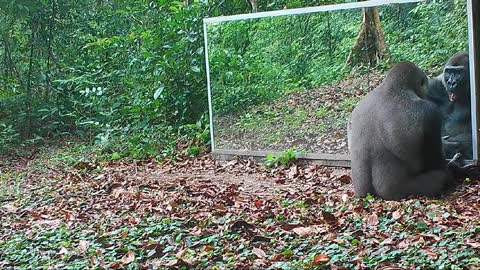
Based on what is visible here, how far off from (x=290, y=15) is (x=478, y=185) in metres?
3.59

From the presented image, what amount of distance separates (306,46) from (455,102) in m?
2.36

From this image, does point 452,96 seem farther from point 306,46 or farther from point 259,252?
point 259,252

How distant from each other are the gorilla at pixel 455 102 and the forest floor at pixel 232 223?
57 centimetres

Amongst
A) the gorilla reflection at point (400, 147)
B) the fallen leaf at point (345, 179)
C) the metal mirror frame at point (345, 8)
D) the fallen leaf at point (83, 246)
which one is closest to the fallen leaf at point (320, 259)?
the fallen leaf at point (83, 246)

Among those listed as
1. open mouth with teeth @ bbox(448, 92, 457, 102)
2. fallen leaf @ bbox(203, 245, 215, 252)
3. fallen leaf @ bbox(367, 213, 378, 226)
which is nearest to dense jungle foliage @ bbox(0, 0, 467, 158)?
open mouth with teeth @ bbox(448, 92, 457, 102)

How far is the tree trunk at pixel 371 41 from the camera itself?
326 inches

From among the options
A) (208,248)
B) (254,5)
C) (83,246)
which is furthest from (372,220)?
(254,5)

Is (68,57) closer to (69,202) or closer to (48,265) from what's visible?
(69,202)

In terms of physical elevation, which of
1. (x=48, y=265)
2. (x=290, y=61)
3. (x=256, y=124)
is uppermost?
(x=290, y=61)

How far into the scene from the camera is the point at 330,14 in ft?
29.2

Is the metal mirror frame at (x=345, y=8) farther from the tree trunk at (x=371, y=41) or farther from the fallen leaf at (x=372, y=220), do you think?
the fallen leaf at (x=372, y=220)

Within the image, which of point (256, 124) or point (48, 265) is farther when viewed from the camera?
point (256, 124)

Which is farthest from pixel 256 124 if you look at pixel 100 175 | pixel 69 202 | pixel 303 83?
pixel 69 202

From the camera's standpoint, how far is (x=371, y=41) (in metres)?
8.42
